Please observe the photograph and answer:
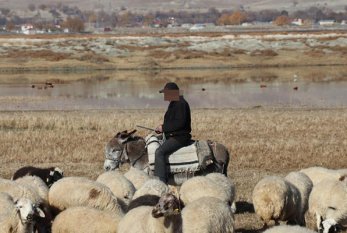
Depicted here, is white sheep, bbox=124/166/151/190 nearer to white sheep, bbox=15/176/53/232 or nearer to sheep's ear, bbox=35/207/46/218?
white sheep, bbox=15/176/53/232

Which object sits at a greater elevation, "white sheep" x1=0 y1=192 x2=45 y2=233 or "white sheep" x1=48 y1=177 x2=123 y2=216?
"white sheep" x1=0 y1=192 x2=45 y2=233

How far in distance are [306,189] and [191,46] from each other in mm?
79857

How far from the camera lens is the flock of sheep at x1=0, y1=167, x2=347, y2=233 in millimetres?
10570

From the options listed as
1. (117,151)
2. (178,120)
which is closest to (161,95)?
(117,151)

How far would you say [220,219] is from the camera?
35.1 ft

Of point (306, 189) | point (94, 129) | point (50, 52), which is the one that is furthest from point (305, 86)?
point (50, 52)

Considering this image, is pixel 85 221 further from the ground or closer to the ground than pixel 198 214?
closer to the ground

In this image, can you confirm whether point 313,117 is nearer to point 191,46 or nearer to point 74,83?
point 74,83

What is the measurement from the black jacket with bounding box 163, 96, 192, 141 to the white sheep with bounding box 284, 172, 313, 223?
208 cm

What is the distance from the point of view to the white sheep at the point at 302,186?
42.4 ft

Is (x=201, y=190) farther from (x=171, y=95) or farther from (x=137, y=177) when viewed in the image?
(x=137, y=177)

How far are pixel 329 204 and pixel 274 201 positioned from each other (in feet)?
3.00

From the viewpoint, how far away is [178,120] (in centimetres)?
1388

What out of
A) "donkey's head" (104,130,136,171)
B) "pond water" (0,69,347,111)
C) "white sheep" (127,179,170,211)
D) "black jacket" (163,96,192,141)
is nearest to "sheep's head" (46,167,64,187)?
"donkey's head" (104,130,136,171)
